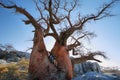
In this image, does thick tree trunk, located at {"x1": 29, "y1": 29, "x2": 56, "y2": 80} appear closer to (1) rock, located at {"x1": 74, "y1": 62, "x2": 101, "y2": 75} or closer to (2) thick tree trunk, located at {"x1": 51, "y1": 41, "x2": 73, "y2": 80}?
(2) thick tree trunk, located at {"x1": 51, "y1": 41, "x2": 73, "y2": 80}

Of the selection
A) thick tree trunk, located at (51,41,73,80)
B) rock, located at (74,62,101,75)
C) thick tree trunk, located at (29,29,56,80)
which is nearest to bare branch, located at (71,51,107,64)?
thick tree trunk, located at (51,41,73,80)

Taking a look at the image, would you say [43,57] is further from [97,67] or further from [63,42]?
[97,67]

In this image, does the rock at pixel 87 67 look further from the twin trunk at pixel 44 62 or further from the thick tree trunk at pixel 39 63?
the thick tree trunk at pixel 39 63

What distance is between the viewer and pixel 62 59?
40.7 ft

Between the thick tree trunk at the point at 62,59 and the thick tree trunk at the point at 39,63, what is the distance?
0.82m

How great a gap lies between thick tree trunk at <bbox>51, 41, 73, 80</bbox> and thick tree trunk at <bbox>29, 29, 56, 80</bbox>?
825 millimetres

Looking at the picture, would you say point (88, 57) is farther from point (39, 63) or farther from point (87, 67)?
point (87, 67)

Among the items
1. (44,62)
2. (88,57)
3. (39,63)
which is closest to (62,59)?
(44,62)

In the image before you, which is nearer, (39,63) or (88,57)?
(39,63)

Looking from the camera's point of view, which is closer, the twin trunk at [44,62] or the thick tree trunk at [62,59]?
the twin trunk at [44,62]

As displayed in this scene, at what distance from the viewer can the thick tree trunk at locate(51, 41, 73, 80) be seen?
1208 centimetres

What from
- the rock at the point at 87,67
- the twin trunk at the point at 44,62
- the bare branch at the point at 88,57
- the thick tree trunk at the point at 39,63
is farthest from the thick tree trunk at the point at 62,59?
the rock at the point at 87,67

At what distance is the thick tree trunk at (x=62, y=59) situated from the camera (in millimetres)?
12078

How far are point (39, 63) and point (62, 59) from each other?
1814 millimetres
